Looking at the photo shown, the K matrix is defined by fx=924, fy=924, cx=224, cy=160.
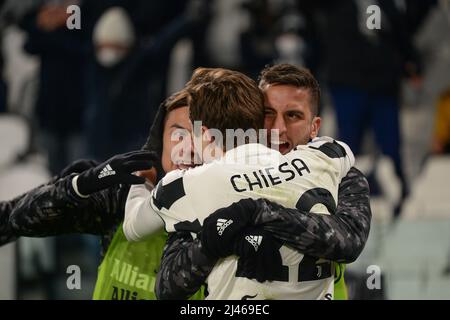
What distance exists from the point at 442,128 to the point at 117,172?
136 inches

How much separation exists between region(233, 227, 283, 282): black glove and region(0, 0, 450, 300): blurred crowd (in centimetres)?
297

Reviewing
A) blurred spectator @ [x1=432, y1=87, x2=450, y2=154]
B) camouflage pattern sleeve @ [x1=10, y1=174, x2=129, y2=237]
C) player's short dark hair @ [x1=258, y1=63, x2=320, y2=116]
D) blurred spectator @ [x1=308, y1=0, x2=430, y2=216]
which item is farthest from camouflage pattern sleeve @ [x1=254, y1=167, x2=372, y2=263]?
blurred spectator @ [x1=432, y1=87, x2=450, y2=154]

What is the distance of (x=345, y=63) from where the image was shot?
4902 millimetres

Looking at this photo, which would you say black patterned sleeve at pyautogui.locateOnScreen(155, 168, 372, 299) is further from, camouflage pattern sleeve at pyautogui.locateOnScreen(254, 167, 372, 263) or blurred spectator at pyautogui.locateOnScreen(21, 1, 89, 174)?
blurred spectator at pyautogui.locateOnScreen(21, 1, 89, 174)

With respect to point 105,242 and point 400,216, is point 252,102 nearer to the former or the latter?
point 105,242

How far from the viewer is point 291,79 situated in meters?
2.18

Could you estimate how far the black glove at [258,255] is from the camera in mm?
1882

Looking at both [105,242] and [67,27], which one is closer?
[105,242]

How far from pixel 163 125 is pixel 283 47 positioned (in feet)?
9.10

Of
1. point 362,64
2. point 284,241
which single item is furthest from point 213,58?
point 284,241

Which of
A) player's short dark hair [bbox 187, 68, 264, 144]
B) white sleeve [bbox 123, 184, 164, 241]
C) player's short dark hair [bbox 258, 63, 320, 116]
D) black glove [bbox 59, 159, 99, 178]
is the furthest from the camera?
black glove [bbox 59, 159, 99, 178]

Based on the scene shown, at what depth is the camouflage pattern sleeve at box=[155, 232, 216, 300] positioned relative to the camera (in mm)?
1901

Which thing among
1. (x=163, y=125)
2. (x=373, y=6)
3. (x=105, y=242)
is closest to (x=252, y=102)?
(x=163, y=125)

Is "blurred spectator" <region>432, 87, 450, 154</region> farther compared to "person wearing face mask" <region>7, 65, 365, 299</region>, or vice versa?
"blurred spectator" <region>432, 87, 450, 154</region>
